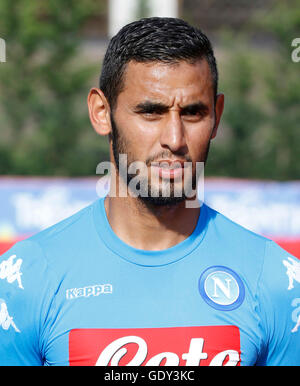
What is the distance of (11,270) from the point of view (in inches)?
109

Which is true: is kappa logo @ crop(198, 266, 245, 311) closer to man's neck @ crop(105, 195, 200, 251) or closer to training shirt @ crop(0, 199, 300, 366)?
training shirt @ crop(0, 199, 300, 366)

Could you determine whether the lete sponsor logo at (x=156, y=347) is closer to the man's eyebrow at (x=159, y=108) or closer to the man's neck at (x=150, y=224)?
the man's neck at (x=150, y=224)

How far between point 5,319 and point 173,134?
112 centimetres

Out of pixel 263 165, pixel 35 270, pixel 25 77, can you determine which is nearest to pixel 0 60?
pixel 25 77

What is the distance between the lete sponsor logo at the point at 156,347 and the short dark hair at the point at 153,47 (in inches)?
41.3

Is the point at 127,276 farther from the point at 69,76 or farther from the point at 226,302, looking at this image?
the point at 69,76

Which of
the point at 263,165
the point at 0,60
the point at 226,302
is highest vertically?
the point at 0,60

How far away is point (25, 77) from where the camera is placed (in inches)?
681

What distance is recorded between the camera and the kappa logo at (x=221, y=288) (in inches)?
106

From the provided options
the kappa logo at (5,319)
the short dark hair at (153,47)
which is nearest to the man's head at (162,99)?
the short dark hair at (153,47)

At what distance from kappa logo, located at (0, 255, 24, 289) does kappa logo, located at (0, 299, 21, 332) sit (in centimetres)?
11

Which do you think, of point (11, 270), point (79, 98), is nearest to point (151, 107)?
point (11, 270)

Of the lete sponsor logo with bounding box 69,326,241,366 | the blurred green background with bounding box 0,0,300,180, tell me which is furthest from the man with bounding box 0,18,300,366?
the blurred green background with bounding box 0,0,300,180

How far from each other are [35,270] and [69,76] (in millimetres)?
15266
